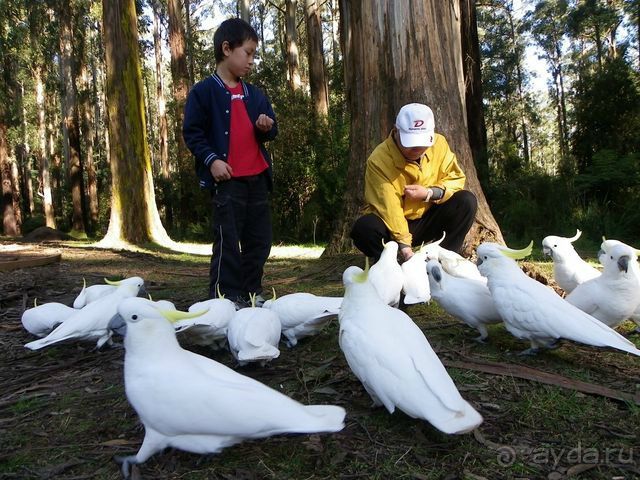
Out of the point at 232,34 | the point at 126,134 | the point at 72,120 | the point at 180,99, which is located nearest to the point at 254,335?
the point at 232,34

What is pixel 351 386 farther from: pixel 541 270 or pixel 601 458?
pixel 541 270

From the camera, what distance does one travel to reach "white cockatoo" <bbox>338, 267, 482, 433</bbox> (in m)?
1.36

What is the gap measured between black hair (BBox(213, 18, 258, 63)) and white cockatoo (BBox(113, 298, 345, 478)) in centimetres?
176

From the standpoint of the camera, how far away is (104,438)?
1.59 metres

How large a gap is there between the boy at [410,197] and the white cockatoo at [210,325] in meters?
0.98

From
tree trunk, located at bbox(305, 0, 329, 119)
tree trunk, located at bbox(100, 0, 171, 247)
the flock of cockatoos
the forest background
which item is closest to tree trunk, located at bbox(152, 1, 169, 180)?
the forest background

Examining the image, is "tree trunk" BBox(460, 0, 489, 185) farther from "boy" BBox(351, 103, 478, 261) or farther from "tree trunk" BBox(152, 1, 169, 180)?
"tree trunk" BBox(152, 1, 169, 180)

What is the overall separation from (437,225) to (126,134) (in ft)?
19.0

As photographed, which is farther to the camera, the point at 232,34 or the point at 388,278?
the point at 232,34

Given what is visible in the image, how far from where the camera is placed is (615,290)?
84.7 inches

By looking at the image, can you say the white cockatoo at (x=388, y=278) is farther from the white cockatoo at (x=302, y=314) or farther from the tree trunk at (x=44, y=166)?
the tree trunk at (x=44, y=166)

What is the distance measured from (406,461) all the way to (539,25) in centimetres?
2556

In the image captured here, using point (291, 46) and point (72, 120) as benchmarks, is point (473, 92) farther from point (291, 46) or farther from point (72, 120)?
point (72, 120)

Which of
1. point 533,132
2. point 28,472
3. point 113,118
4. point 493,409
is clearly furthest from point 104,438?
point 533,132
